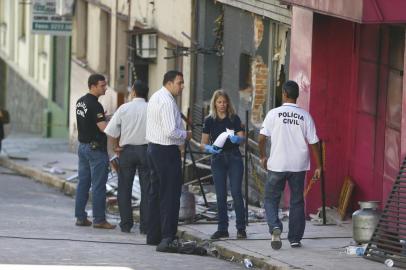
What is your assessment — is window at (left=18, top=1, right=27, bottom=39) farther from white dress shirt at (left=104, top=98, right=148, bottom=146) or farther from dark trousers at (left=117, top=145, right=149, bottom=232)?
white dress shirt at (left=104, top=98, right=148, bottom=146)

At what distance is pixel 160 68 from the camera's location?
24.2 metres

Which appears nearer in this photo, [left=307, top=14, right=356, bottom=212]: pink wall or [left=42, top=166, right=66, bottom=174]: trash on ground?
[left=307, top=14, right=356, bottom=212]: pink wall

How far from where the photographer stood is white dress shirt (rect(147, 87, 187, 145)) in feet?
45.5

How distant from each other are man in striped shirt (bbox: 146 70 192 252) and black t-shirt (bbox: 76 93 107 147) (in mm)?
1900

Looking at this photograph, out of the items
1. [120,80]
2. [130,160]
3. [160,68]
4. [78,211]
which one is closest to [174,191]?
[130,160]

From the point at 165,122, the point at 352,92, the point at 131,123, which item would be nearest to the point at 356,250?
the point at 165,122

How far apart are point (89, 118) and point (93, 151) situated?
43 cm

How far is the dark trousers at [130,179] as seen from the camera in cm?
1545

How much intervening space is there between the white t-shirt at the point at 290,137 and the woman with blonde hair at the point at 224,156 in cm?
84

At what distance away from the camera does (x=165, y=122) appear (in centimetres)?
1389

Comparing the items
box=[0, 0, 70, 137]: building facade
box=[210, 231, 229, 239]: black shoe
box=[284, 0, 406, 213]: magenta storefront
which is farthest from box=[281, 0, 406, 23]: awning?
box=[0, 0, 70, 137]: building facade

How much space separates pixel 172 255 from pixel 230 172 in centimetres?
134

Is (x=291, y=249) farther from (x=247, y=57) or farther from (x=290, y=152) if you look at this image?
(x=247, y=57)

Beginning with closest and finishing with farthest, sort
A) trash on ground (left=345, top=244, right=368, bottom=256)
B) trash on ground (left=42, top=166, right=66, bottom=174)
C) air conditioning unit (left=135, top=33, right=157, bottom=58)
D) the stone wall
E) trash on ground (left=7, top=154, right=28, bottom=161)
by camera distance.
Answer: trash on ground (left=345, top=244, right=368, bottom=256) → air conditioning unit (left=135, top=33, right=157, bottom=58) → trash on ground (left=42, top=166, right=66, bottom=174) → trash on ground (left=7, top=154, right=28, bottom=161) → the stone wall
